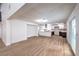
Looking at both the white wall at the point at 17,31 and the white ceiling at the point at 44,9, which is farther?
the white wall at the point at 17,31

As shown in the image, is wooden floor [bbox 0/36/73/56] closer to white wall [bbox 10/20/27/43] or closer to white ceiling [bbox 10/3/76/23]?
white wall [bbox 10/20/27/43]

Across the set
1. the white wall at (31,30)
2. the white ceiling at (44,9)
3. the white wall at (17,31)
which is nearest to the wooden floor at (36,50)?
the white wall at (17,31)

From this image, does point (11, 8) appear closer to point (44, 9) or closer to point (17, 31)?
point (44, 9)

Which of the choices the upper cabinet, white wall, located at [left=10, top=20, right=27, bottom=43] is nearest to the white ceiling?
the upper cabinet

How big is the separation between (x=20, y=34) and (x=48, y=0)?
7.12 meters

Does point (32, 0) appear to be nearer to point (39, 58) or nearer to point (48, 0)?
point (48, 0)

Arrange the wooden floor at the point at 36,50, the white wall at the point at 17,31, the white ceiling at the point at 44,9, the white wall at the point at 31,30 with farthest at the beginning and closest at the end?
the white wall at the point at 31,30 → the white wall at the point at 17,31 → the wooden floor at the point at 36,50 → the white ceiling at the point at 44,9

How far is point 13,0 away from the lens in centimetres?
149

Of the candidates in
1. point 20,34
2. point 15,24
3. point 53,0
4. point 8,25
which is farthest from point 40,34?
point 53,0

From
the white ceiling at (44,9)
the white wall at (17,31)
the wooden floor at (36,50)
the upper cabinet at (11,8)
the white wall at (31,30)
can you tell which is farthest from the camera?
the white wall at (31,30)

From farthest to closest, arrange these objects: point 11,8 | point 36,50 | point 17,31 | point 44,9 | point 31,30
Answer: point 31,30 < point 17,31 < point 11,8 < point 36,50 < point 44,9

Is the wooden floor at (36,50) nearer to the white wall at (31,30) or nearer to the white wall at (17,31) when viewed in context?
the white wall at (17,31)

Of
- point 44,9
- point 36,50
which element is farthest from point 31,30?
point 44,9

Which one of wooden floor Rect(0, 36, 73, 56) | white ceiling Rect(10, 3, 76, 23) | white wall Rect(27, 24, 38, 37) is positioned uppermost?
white ceiling Rect(10, 3, 76, 23)
